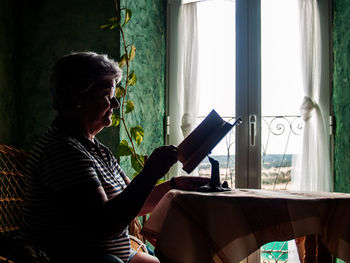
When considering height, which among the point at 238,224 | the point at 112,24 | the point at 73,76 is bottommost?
the point at 238,224

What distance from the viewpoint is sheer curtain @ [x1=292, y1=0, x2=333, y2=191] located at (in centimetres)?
278

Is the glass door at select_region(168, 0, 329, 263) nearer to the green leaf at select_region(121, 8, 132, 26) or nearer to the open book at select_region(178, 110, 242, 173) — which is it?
the green leaf at select_region(121, 8, 132, 26)

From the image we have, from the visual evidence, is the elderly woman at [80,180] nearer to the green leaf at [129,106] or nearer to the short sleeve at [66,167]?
the short sleeve at [66,167]

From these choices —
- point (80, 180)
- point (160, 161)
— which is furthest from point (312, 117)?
point (80, 180)

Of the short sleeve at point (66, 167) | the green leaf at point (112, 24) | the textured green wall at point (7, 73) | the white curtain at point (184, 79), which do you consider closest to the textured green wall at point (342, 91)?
the white curtain at point (184, 79)

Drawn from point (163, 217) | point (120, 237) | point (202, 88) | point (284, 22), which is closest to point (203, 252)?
point (163, 217)

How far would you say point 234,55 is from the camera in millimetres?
3064

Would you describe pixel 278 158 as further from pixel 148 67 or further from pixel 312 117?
pixel 148 67

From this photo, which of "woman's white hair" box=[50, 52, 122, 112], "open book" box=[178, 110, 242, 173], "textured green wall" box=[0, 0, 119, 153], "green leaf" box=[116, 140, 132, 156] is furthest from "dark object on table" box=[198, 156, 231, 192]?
"textured green wall" box=[0, 0, 119, 153]

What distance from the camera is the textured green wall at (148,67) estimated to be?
2.81 meters

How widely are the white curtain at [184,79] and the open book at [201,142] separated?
169cm

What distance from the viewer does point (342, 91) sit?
2.70 meters

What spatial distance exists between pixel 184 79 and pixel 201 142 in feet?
6.05

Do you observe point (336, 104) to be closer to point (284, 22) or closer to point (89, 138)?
point (284, 22)
